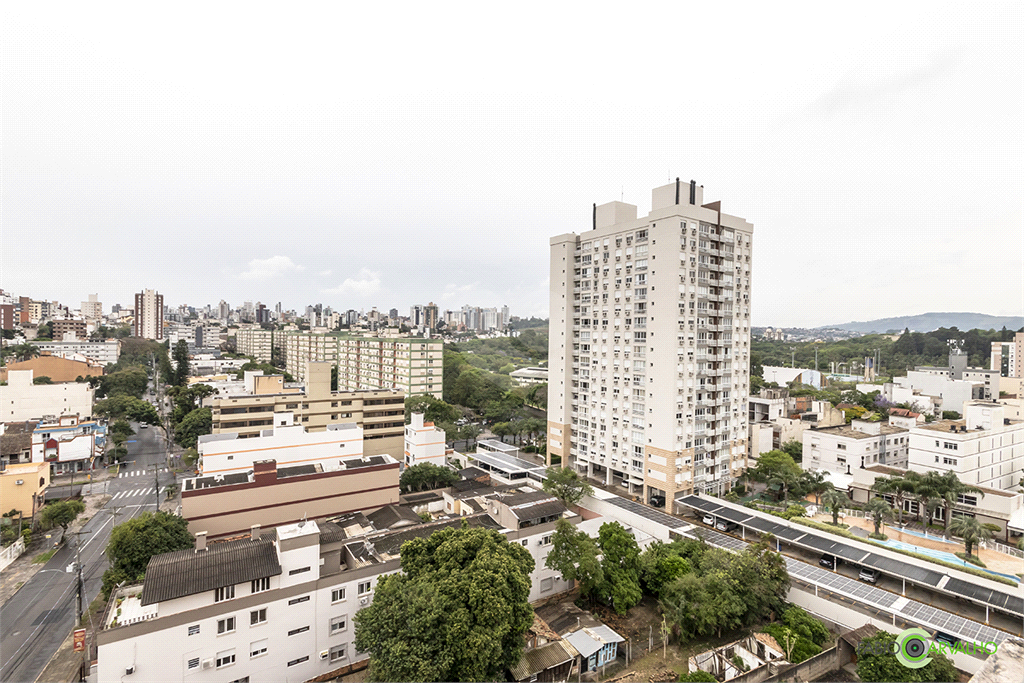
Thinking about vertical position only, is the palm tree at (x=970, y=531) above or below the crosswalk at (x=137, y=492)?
above

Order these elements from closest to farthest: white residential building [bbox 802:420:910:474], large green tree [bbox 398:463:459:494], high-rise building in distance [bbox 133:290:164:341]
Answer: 1. large green tree [bbox 398:463:459:494]
2. white residential building [bbox 802:420:910:474]
3. high-rise building in distance [bbox 133:290:164:341]

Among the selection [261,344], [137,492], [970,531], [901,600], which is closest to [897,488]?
[970,531]

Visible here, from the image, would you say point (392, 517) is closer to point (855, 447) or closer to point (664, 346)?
point (664, 346)

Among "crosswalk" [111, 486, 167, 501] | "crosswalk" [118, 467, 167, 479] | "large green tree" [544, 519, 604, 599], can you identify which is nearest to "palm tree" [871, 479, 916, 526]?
"large green tree" [544, 519, 604, 599]

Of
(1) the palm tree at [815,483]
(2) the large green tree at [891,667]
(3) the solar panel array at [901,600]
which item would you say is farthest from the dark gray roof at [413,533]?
(1) the palm tree at [815,483]

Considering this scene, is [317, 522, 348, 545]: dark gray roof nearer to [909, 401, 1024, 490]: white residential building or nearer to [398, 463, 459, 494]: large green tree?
[398, 463, 459, 494]: large green tree

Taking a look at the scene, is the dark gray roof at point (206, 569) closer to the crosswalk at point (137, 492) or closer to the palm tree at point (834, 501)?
the crosswalk at point (137, 492)
